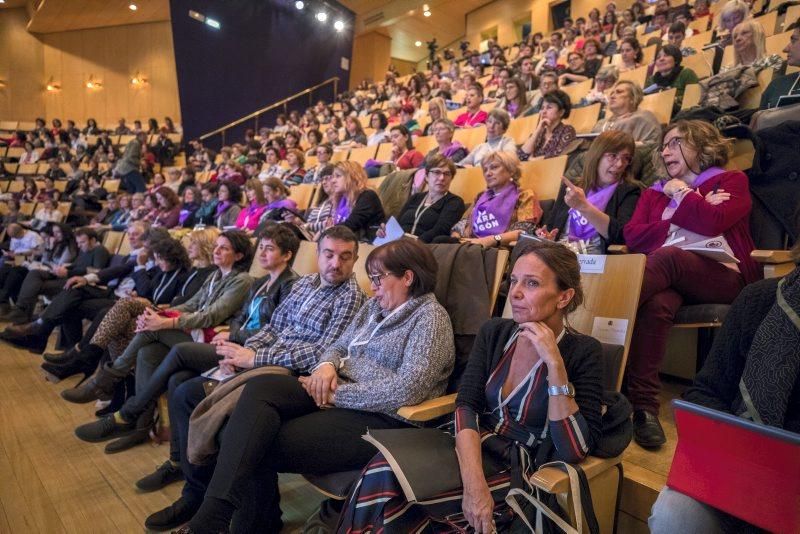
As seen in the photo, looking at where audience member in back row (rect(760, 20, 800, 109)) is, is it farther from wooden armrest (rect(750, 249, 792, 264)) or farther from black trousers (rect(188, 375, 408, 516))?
black trousers (rect(188, 375, 408, 516))

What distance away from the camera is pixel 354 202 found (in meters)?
3.01

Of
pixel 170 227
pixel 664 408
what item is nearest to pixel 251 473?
pixel 664 408

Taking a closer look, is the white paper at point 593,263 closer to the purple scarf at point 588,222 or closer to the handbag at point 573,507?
the purple scarf at point 588,222

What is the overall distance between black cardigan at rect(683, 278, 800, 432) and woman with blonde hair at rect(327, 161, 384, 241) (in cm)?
211

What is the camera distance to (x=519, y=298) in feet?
3.71

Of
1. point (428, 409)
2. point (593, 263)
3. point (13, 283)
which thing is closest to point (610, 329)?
point (593, 263)

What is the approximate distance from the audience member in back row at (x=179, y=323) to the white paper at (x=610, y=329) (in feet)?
5.12

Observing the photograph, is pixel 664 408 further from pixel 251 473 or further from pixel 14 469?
pixel 14 469

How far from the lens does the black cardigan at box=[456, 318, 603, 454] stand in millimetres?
1035

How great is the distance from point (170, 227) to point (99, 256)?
104cm

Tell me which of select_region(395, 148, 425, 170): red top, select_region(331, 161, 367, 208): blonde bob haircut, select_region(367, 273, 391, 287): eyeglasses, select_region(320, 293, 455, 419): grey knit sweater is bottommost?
→ select_region(320, 293, 455, 419): grey knit sweater

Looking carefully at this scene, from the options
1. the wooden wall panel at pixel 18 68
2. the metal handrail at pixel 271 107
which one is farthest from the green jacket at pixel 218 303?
the wooden wall panel at pixel 18 68

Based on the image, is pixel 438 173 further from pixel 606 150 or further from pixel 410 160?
pixel 410 160

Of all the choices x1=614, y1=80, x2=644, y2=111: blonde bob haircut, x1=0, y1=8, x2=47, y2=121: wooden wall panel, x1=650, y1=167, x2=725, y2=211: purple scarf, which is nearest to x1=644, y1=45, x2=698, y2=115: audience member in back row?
x1=614, y1=80, x2=644, y2=111: blonde bob haircut
